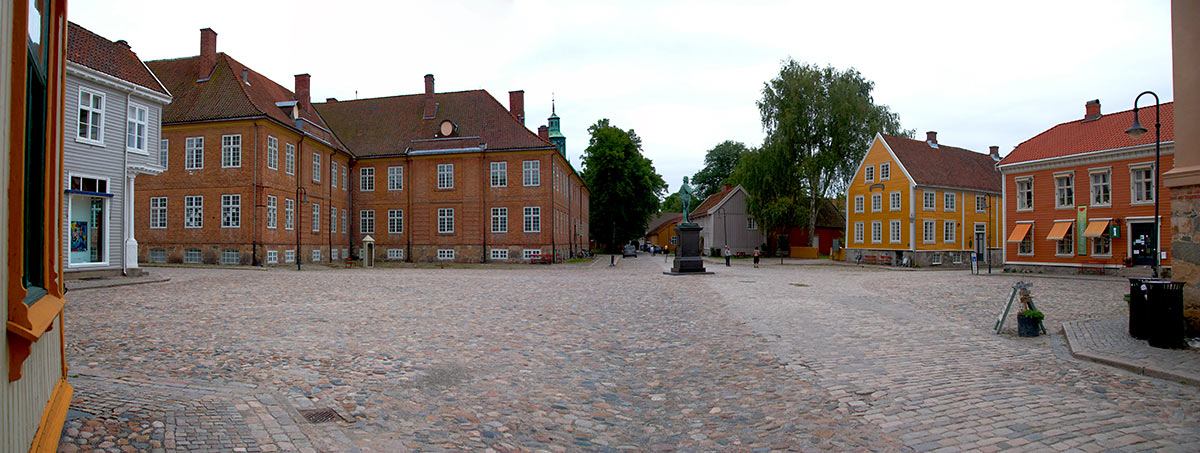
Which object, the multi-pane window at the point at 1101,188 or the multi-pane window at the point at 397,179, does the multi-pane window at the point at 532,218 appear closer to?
the multi-pane window at the point at 397,179

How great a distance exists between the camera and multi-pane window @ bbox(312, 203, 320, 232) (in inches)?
1341

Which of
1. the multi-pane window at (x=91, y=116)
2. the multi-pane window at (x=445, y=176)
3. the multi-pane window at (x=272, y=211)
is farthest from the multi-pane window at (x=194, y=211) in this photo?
the multi-pane window at (x=91, y=116)

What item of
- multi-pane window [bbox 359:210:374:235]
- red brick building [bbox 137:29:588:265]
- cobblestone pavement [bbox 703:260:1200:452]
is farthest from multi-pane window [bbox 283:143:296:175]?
cobblestone pavement [bbox 703:260:1200:452]

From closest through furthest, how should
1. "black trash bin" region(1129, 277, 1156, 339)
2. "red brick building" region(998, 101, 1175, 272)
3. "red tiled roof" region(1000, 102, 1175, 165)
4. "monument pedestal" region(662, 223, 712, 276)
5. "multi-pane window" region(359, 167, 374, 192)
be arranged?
"black trash bin" region(1129, 277, 1156, 339) < "red brick building" region(998, 101, 1175, 272) < "red tiled roof" region(1000, 102, 1175, 165) < "monument pedestal" region(662, 223, 712, 276) < "multi-pane window" region(359, 167, 374, 192)

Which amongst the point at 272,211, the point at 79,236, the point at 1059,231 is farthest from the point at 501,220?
the point at 1059,231

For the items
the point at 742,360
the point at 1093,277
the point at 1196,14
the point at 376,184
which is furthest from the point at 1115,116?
the point at 376,184

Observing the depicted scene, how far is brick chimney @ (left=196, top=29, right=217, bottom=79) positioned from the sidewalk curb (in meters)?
35.3

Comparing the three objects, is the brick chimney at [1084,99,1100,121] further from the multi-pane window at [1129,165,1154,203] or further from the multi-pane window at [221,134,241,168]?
the multi-pane window at [221,134,241,168]

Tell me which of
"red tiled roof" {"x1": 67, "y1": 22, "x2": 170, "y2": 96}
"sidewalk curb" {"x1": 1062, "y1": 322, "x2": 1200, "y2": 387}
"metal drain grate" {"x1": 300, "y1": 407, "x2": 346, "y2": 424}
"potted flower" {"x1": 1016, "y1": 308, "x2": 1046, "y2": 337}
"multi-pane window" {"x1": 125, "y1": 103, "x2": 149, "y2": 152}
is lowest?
"metal drain grate" {"x1": 300, "y1": 407, "x2": 346, "y2": 424}

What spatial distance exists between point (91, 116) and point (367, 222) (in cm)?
2108

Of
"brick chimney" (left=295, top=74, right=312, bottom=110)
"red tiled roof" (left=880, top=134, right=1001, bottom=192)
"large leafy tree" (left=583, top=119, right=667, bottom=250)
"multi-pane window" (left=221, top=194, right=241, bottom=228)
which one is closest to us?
"multi-pane window" (left=221, top=194, right=241, bottom=228)

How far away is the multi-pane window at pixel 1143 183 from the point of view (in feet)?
82.3

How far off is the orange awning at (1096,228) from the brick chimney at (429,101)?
111 feet

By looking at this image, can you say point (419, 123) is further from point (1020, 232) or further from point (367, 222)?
point (1020, 232)
